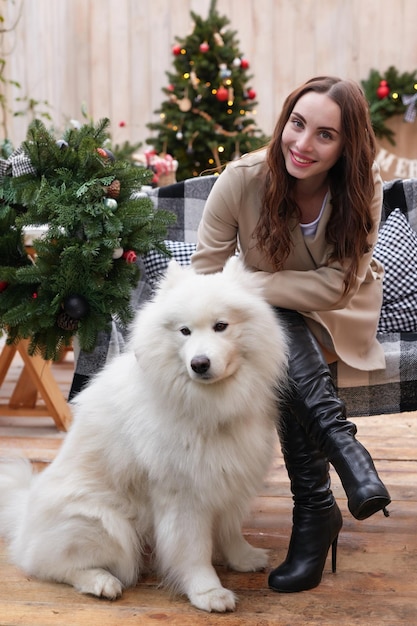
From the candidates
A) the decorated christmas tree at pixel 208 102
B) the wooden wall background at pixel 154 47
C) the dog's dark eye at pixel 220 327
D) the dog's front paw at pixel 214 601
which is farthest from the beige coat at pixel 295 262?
the wooden wall background at pixel 154 47

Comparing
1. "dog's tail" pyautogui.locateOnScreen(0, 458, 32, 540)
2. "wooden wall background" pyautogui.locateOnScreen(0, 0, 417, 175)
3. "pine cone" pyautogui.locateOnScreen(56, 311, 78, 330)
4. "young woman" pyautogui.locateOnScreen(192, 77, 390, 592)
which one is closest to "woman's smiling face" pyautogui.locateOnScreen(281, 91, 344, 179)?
"young woman" pyautogui.locateOnScreen(192, 77, 390, 592)

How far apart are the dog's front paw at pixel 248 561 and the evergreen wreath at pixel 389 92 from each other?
4.40 meters

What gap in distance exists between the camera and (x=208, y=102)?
17.5ft

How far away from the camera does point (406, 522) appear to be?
7.18ft

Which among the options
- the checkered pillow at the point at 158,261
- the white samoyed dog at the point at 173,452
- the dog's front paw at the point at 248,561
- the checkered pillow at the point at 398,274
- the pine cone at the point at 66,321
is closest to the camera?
the white samoyed dog at the point at 173,452

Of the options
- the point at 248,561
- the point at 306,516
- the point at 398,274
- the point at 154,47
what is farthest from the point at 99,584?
the point at 154,47

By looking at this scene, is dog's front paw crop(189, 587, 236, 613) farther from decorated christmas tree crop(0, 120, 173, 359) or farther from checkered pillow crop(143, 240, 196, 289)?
checkered pillow crop(143, 240, 196, 289)

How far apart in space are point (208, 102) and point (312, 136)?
368 cm

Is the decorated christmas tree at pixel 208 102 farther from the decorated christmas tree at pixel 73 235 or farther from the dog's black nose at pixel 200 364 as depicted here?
the dog's black nose at pixel 200 364

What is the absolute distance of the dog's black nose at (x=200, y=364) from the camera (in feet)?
5.10

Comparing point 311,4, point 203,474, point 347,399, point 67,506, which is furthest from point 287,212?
point 311,4

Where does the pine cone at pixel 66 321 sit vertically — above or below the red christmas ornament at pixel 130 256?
below

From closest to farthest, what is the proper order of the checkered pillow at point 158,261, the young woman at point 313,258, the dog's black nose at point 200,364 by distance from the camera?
the dog's black nose at point 200,364 → the young woman at point 313,258 → the checkered pillow at point 158,261

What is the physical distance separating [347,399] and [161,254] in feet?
2.98
